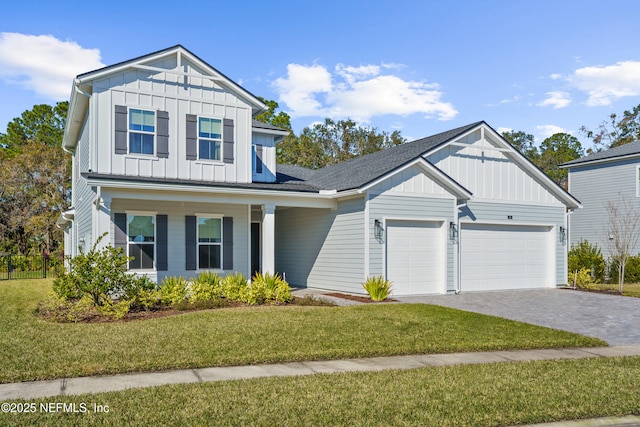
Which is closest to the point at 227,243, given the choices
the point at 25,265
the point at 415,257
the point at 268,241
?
the point at 268,241

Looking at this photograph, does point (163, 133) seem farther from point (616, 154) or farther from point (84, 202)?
point (616, 154)

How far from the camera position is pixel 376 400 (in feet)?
19.1

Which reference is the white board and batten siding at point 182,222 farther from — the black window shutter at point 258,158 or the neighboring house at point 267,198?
the black window shutter at point 258,158

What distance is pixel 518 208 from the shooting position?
19.2 metres

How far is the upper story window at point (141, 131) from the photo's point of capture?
15.2 meters

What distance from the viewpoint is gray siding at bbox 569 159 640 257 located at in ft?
82.3

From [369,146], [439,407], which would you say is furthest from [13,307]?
[369,146]

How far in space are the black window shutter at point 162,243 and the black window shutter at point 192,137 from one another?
2.02m

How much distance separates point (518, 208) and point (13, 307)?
1613 cm

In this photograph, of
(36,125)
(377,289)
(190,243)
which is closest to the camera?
(377,289)

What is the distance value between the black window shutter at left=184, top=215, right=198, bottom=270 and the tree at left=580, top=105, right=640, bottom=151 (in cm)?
4494

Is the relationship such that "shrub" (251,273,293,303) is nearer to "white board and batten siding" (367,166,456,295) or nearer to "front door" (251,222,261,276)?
"white board and batten siding" (367,166,456,295)

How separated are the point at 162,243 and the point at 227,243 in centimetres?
204

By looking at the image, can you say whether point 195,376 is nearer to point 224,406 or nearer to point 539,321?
point 224,406
